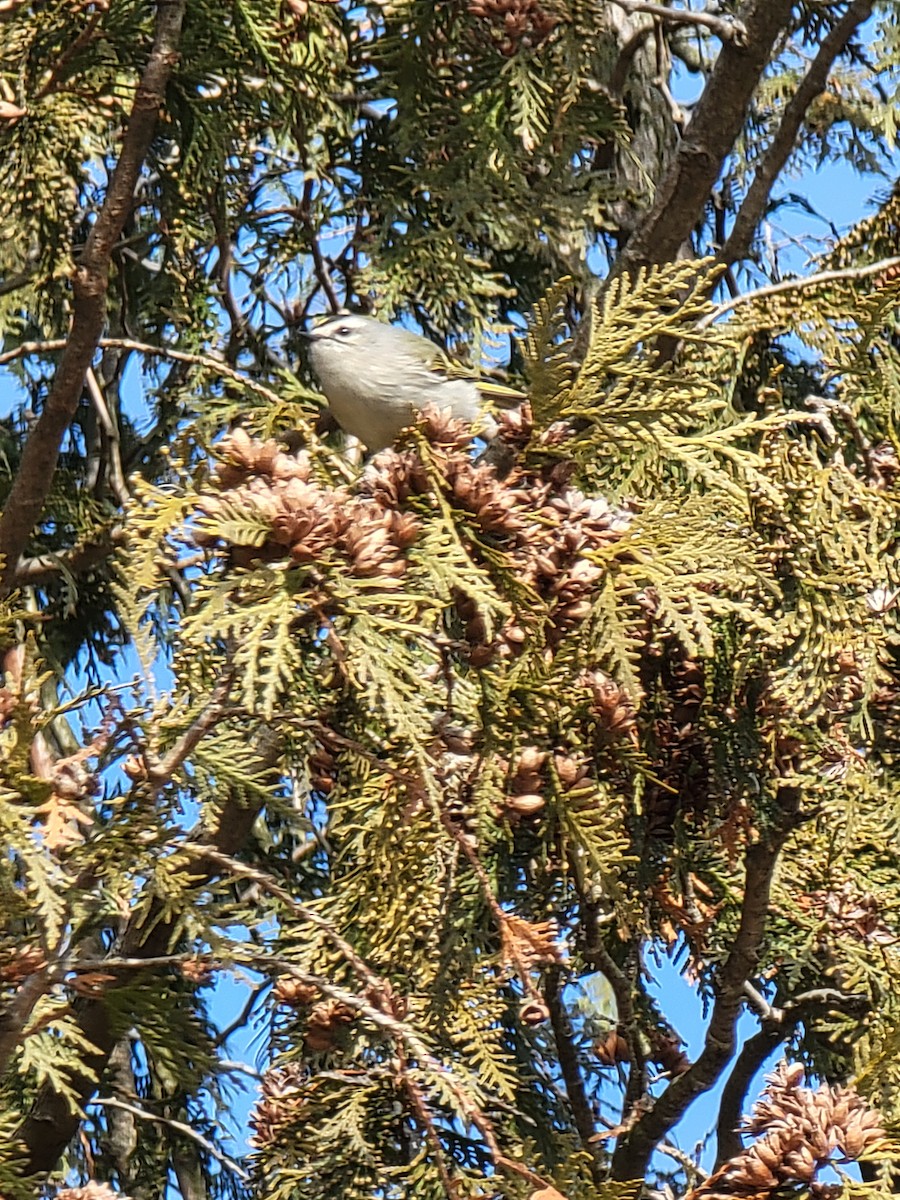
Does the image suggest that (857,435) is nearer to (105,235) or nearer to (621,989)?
(621,989)

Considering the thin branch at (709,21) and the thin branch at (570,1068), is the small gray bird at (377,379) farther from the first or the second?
Result: the thin branch at (570,1068)

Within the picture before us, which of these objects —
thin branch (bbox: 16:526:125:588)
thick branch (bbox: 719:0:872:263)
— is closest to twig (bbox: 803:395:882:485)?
thick branch (bbox: 719:0:872:263)

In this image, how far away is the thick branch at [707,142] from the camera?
226 cm

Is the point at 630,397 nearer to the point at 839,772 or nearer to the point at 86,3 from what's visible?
the point at 839,772

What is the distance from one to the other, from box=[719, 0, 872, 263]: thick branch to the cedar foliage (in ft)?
0.34

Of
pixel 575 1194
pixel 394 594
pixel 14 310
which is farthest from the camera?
pixel 14 310

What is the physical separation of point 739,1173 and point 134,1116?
2.25 meters

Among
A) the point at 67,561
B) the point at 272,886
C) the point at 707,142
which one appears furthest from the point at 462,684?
the point at 67,561

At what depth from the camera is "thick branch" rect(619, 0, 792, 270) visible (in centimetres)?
226

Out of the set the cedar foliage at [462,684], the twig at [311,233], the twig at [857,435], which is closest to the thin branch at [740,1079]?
the cedar foliage at [462,684]

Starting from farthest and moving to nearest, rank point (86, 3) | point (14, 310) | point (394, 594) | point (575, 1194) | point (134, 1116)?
point (14, 310), point (134, 1116), point (86, 3), point (575, 1194), point (394, 594)

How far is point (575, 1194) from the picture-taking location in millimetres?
1802

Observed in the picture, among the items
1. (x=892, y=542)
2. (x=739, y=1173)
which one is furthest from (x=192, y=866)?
(x=892, y=542)

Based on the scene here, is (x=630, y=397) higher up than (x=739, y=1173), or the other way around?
(x=630, y=397)
